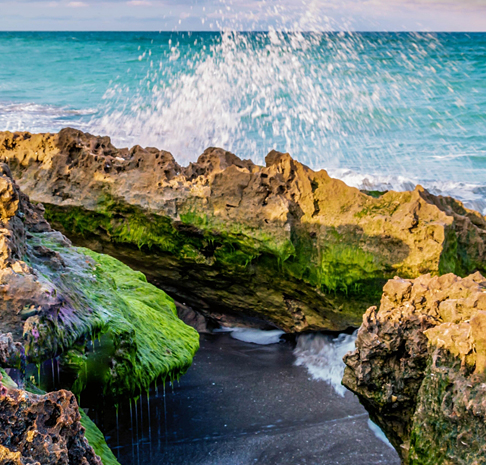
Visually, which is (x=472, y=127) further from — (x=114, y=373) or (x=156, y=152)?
(x=114, y=373)

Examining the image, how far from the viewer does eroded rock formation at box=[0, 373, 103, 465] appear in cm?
156

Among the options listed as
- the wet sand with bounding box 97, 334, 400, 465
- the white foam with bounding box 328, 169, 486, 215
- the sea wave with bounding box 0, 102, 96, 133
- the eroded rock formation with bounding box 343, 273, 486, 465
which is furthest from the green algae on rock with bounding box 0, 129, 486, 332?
the sea wave with bounding box 0, 102, 96, 133

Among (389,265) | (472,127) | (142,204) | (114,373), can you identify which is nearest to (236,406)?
(114,373)

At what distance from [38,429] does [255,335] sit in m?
3.58

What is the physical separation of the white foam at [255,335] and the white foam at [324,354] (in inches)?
9.0

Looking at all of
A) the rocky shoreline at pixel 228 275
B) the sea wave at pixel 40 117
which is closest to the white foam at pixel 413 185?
the rocky shoreline at pixel 228 275

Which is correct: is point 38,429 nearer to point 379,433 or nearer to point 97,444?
point 97,444

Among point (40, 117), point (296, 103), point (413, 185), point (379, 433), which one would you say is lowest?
point (379, 433)

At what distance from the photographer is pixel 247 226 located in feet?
14.6

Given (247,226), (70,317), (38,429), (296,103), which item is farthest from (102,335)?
(296,103)

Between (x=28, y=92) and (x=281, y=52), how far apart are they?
14708 millimetres

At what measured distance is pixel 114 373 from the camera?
2988 millimetres

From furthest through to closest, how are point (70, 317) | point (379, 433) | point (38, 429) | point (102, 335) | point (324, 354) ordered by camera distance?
point (324, 354), point (379, 433), point (102, 335), point (70, 317), point (38, 429)

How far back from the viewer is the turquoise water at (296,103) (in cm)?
1270
